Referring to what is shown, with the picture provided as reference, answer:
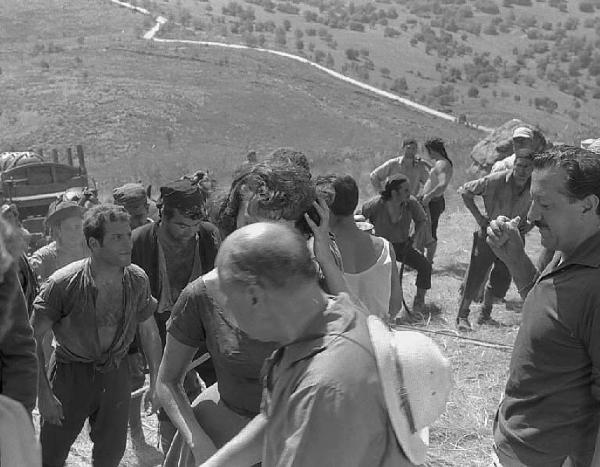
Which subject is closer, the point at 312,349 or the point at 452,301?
the point at 312,349

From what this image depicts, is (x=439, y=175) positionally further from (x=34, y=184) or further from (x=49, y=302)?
(x=49, y=302)

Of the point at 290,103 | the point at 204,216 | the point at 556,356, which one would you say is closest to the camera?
the point at 556,356

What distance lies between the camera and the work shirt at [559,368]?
311 cm

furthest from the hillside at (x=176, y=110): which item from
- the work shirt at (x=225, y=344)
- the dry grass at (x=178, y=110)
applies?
the work shirt at (x=225, y=344)

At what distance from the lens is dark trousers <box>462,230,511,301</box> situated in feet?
26.7

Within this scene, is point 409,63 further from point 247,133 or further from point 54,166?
point 54,166

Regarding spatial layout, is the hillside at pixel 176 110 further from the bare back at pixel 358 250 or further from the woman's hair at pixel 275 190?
the woman's hair at pixel 275 190

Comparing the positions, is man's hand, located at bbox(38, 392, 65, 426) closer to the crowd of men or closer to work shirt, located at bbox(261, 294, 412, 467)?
the crowd of men

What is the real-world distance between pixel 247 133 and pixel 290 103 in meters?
3.91

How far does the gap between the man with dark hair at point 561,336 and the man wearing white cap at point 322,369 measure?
961mm

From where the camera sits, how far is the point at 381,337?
230cm

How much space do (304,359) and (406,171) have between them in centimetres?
856

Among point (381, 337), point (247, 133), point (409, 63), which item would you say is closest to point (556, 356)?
point (381, 337)

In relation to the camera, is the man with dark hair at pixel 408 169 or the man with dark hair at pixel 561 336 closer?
the man with dark hair at pixel 561 336
